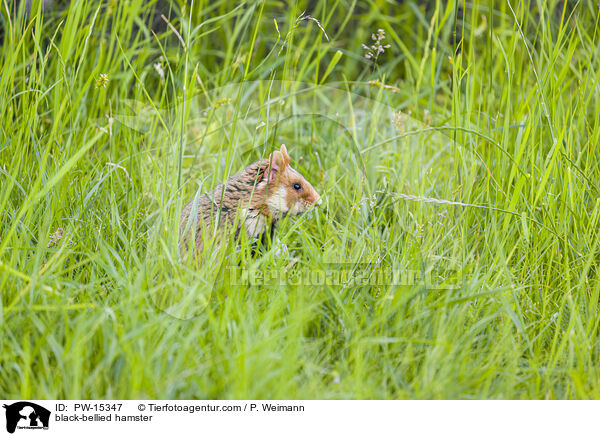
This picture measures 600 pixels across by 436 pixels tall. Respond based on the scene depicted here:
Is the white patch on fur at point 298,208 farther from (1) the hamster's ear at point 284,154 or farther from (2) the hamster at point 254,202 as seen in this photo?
(1) the hamster's ear at point 284,154

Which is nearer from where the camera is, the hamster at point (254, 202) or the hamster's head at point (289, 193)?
the hamster at point (254, 202)

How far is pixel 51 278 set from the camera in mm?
2711

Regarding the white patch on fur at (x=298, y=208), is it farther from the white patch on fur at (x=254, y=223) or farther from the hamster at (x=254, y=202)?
the white patch on fur at (x=254, y=223)

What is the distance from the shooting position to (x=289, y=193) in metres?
2.99

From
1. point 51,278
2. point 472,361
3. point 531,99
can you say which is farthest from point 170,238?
Answer: point 531,99

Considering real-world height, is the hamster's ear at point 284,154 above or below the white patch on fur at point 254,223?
above

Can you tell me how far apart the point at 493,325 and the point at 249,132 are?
157cm
